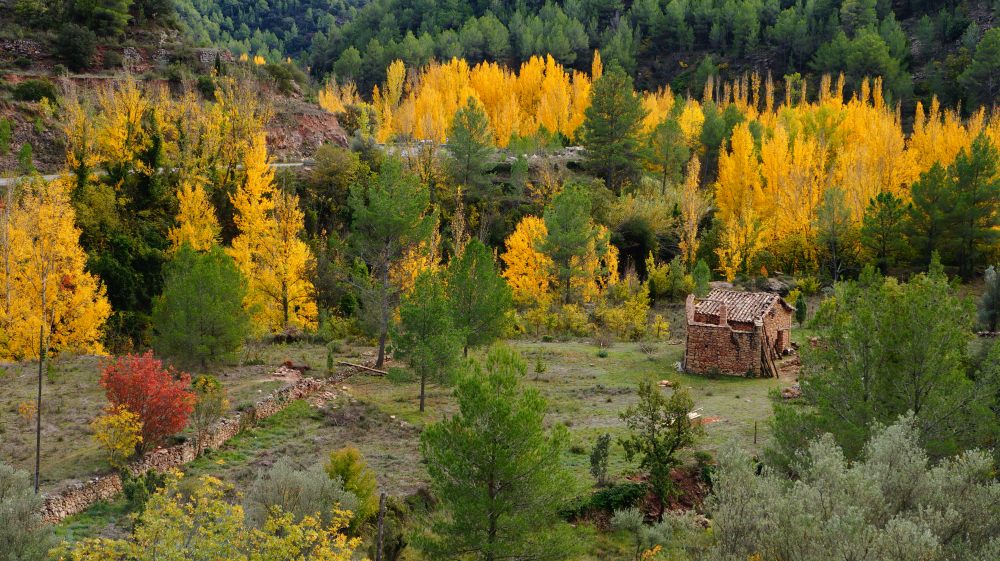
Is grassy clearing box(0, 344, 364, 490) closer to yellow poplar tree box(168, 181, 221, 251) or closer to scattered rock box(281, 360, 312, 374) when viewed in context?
scattered rock box(281, 360, 312, 374)

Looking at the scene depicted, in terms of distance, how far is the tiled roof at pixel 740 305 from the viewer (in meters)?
30.7

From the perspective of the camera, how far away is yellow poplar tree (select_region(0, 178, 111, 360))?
92.7 feet

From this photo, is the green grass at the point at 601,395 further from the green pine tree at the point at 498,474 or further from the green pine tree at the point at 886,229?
the green pine tree at the point at 886,229

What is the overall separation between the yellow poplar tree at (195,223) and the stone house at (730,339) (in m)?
20.3

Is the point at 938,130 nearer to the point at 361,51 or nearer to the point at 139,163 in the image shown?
the point at 139,163

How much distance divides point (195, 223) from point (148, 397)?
743 inches

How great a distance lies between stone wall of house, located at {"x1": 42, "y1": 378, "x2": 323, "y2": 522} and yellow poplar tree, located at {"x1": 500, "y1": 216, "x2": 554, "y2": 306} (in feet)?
54.9

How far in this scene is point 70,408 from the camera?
2280 cm

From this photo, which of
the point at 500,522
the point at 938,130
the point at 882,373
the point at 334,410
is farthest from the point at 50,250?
the point at 938,130

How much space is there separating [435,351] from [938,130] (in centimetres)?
5178

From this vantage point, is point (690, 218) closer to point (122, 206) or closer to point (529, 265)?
point (529, 265)

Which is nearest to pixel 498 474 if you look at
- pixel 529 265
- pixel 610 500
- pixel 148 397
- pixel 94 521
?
pixel 610 500

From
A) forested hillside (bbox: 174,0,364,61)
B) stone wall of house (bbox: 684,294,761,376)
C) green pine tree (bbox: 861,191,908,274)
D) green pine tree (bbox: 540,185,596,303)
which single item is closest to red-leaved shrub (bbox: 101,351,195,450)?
stone wall of house (bbox: 684,294,761,376)

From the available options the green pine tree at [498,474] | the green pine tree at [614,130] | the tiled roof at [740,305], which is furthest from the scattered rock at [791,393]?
the green pine tree at [614,130]
